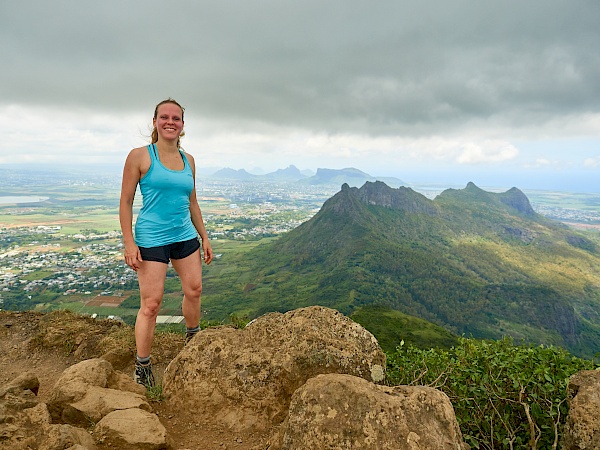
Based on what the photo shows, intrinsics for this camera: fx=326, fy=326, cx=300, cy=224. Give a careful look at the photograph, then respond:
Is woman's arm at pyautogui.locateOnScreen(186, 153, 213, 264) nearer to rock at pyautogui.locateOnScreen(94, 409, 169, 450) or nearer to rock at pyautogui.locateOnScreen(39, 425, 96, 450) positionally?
rock at pyautogui.locateOnScreen(94, 409, 169, 450)

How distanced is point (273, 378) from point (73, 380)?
2.48 meters

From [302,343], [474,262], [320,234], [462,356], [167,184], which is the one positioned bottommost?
[474,262]

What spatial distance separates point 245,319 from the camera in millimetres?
8992

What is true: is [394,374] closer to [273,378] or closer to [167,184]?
[273,378]

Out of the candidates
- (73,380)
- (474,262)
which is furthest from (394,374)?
(474,262)

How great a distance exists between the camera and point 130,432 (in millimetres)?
3262

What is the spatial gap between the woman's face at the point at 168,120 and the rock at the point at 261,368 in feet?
9.97

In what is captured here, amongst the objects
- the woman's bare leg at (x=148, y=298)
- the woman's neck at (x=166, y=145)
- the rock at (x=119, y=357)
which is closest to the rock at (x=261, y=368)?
the woman's bare leg at (x=148, y=298)

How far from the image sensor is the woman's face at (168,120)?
4668 mm

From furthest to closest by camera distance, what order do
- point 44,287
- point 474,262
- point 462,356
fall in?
point 474,262, point 44,287, point 462,356

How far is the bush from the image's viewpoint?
3925mm

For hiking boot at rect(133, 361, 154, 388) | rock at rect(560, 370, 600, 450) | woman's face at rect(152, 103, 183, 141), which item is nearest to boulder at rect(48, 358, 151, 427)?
hiking boot at rect(133, 361, 154, 388)

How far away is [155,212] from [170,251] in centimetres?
64

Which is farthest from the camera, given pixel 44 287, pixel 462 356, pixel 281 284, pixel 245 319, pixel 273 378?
pixel 281 284
